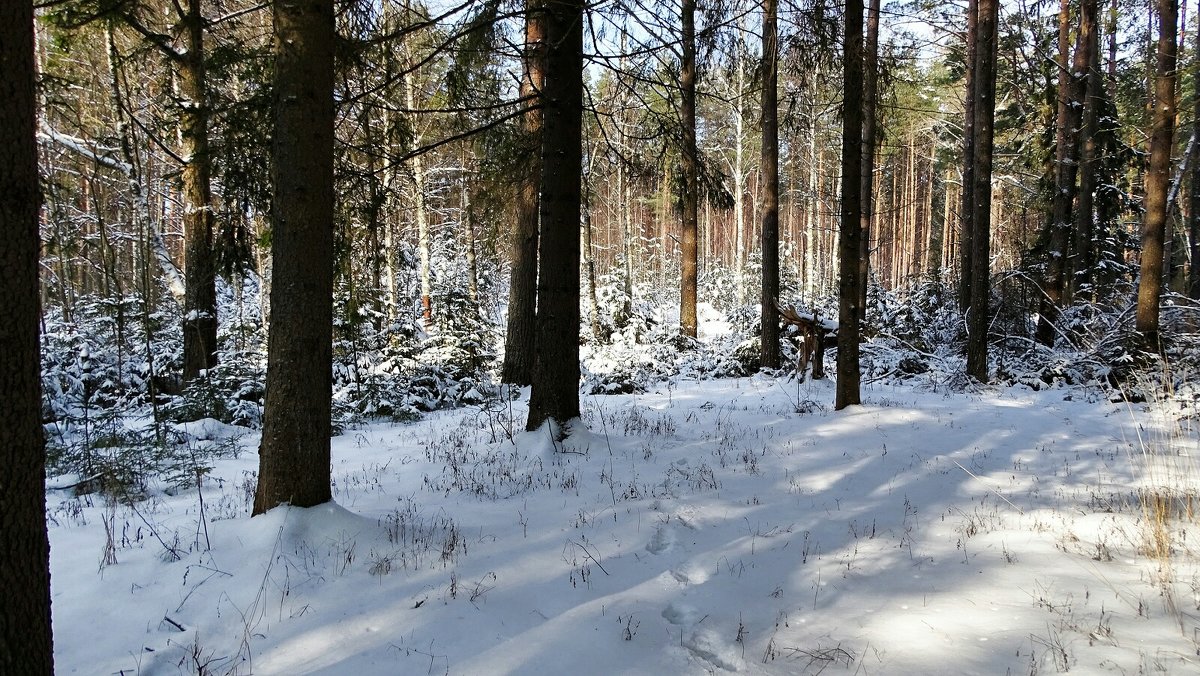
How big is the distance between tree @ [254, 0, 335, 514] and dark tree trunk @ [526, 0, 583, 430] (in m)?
2.78

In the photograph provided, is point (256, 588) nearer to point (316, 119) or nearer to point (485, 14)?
point (316, 119)

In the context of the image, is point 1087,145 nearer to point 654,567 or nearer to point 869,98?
point 869,98

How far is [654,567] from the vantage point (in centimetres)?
410

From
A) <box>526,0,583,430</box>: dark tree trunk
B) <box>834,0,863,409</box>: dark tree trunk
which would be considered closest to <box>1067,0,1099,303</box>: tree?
<box>834,0,863,409</box>: dark tree trunk

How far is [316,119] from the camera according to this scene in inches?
160

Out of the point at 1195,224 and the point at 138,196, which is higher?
the point at 1195,224

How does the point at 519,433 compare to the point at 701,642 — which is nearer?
the point at 701,642

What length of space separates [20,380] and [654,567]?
3.39 m

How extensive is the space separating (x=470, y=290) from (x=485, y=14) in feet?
43.6

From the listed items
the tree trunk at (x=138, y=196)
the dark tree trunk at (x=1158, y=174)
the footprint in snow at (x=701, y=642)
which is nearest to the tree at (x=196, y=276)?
→ the tree trunk at (x=138, y=196)

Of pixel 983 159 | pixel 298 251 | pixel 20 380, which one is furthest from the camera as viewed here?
pixel 983 159

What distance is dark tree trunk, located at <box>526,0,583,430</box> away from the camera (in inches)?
256

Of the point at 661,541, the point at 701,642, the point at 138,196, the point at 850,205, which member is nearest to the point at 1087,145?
the point at 850,205

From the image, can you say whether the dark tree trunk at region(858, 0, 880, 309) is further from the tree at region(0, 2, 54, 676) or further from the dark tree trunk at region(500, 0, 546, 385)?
the tree at region(0, 2, 54, 676)
